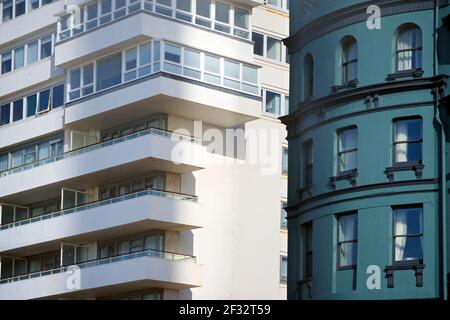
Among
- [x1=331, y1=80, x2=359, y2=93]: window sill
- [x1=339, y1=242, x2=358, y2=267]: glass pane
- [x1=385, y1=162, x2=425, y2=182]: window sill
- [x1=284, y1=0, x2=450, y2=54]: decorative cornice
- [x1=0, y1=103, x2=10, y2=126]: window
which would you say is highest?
[x1=0, y1=103, x2=10, y2=126]: window

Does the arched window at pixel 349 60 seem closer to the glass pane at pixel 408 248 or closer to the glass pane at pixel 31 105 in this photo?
the glass pane at pixel 408 248

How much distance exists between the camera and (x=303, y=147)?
48.9m

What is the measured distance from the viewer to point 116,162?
6366 cm

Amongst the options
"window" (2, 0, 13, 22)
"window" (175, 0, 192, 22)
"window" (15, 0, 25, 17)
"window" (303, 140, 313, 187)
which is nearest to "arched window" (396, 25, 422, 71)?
"window" (303, 140, 313, 187)

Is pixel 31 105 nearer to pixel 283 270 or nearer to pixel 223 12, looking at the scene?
pixel 223 12

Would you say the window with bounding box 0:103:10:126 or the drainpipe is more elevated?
the window with bounding box 0:103:10:126

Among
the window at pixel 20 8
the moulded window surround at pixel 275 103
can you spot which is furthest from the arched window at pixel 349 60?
the window at pixel 20 8

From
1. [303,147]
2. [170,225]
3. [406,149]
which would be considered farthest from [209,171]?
[406,149]

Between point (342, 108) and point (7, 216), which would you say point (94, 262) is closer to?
point (7, 216)

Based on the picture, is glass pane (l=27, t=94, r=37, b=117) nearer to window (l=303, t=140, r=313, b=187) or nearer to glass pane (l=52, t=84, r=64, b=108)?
glass pane (l=52, t=84, r=64, b=108)

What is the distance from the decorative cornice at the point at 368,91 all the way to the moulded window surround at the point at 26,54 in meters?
24.0

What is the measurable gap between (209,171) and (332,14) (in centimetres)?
1897

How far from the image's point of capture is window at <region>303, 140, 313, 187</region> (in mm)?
47844

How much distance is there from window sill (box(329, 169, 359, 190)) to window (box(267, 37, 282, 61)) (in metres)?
25.2
